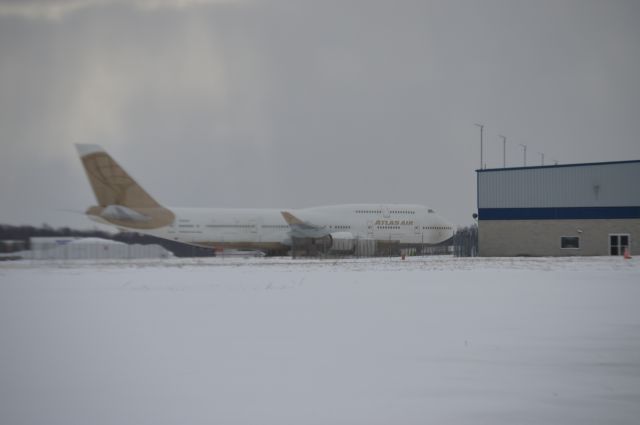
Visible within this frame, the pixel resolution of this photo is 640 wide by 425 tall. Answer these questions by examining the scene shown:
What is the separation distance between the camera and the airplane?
42344 mm

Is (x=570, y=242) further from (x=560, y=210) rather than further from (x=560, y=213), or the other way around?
(x=560, y=210)

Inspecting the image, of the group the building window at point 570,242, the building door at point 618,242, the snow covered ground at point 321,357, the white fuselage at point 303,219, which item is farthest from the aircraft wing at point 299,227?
the snow covered ground at point 321,357

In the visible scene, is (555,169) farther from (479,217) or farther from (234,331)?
(234,331)

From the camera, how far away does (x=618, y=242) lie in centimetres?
3506

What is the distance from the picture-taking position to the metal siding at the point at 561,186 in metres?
35.3

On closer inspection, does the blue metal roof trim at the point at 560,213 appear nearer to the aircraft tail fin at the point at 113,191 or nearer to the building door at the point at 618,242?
the building door at the point at 618,242

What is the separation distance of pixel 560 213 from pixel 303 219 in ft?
60.9

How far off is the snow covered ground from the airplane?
27937 millimetres

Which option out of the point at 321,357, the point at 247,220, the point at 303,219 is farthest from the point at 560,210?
the point at 321,357

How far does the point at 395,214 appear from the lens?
48781mm

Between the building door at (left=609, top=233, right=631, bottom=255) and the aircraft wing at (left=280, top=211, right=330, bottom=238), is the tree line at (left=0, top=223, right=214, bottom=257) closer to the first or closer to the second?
the aircraft wing at (left=280, top=211, right=330, bottom=238)

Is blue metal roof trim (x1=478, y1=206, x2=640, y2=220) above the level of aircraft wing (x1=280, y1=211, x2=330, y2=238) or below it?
above

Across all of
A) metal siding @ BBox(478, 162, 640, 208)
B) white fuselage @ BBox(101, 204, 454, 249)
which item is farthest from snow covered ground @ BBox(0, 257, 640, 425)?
white fuselage @ BBox(101, 204, 454, 249)

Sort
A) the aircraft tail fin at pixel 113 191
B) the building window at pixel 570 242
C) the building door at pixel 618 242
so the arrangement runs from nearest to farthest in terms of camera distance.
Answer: the building door at pixel 618 242 < the building window at pixel 570 242 < the aircraft tail fin at pixel 113 191
